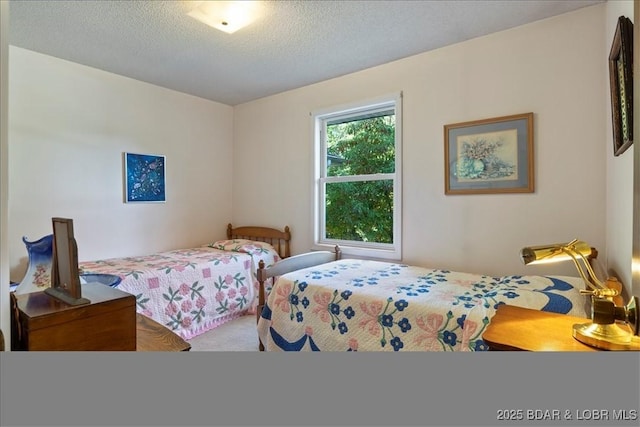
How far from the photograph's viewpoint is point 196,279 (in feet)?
9.31

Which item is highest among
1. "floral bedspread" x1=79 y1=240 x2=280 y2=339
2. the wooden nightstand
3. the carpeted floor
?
the wooden nightstand

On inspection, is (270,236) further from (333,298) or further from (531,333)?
(531,333)

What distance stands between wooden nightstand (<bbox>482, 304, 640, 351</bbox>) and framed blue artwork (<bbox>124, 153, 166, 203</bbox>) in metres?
3.31

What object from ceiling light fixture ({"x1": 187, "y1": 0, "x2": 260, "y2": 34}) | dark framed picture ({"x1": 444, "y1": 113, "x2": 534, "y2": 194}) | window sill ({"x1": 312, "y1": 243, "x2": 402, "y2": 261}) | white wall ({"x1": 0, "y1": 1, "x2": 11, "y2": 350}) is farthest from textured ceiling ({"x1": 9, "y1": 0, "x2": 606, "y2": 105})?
window sill ({"x1": 312, "y1": 243, "x2": 402, "y2": 261})

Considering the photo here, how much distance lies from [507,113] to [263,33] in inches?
73.4

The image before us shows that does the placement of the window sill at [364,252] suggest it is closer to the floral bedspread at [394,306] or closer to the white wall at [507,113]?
the white wall at [507,113]

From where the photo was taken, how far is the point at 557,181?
2129 mm

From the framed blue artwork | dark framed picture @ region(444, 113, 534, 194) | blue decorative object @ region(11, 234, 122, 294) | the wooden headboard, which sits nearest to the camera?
blue decorative object @ region(11, 234, 122, 294)

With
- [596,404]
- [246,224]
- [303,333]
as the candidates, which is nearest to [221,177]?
[246,224]

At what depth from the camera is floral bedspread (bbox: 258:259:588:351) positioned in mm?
1539

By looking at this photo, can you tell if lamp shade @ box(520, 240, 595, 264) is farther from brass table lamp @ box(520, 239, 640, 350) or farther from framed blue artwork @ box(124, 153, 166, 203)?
framed blue artwork @ box(124, 153, 166, 203)

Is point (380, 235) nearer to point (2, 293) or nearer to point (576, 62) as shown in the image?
point (576, 62)

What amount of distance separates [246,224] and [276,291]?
6.33ft

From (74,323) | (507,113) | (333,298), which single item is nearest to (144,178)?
(333,298)
